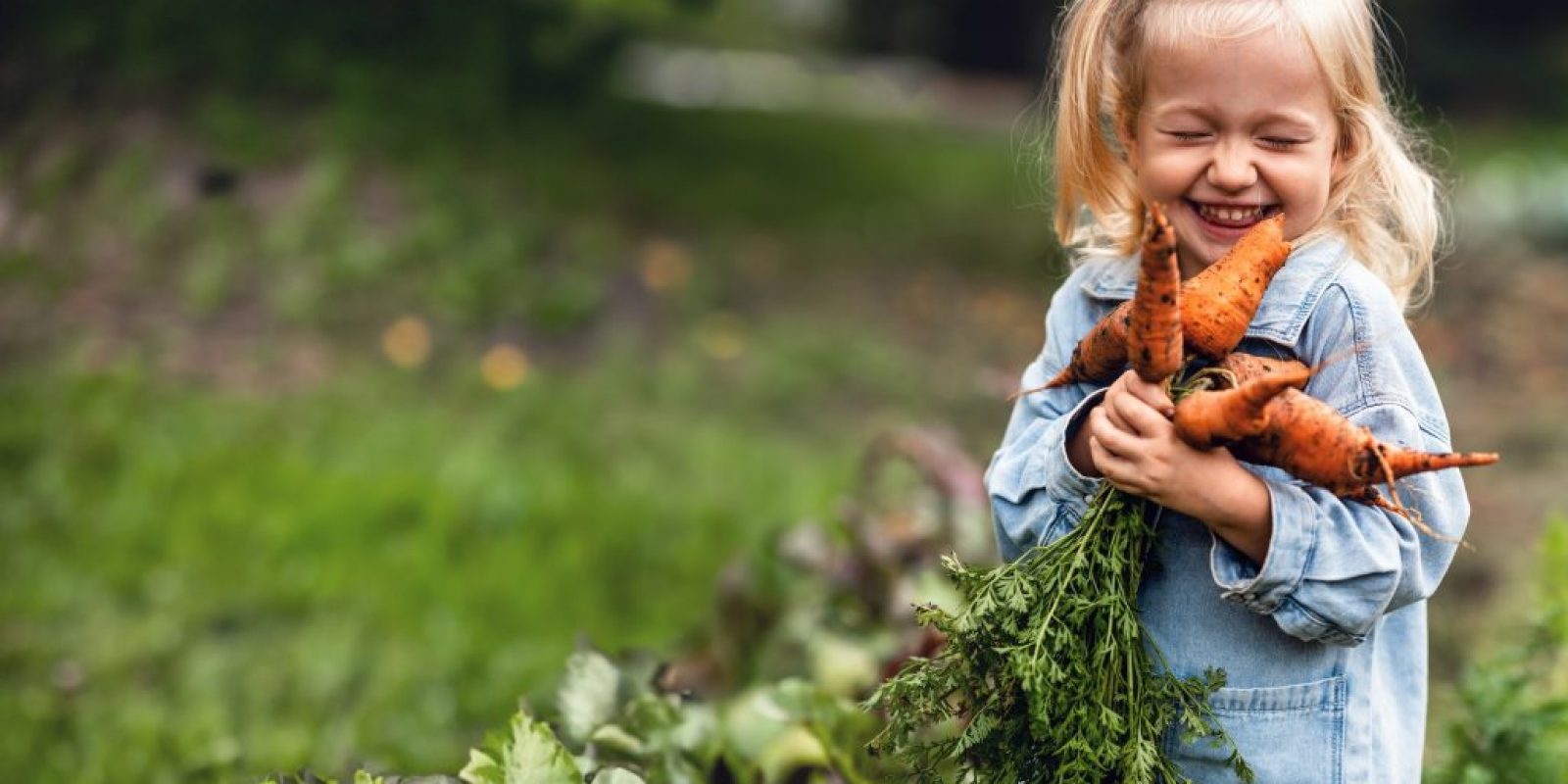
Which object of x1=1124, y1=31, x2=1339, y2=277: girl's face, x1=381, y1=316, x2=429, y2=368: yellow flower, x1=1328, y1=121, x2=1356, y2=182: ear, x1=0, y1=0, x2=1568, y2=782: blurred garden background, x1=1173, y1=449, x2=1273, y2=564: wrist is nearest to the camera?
x1=1173, y1=449, x2=1273, y2=564: wrist

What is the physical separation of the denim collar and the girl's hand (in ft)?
0.72

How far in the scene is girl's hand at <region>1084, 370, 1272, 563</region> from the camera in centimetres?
177

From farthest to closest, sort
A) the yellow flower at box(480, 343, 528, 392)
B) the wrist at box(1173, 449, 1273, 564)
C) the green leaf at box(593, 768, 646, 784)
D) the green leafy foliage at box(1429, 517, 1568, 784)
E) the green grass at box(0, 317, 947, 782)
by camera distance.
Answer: the yellow flower at box(480, 343, 528, 392) → the green grass at box(0, 317, 947, 782) → the green leafy foliage at box(1429, 517, 1568, 784) → the green leaf at box(593, 768, 646, 784) → the wrist at box(1173, 449, 1273, 564)

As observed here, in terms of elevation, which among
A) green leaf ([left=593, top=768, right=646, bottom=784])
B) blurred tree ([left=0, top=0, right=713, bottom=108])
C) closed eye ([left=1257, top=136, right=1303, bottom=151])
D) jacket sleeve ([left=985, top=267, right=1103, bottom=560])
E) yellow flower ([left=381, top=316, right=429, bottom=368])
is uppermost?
closed eye ([left=1257, top=136, right=1303, bottom=151])

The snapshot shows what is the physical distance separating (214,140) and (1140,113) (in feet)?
17.1

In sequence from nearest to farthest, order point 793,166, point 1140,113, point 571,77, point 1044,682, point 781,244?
point 1044,682
point 1140,113
point 781,244
point 571,77
point 793,166

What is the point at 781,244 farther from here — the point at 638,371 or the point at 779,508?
the point at 779,508

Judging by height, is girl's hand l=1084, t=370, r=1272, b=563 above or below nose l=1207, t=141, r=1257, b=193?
below

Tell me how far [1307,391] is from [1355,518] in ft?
0.64

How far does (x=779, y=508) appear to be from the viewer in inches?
181

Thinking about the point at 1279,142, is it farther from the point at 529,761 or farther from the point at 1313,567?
the point at 529,761

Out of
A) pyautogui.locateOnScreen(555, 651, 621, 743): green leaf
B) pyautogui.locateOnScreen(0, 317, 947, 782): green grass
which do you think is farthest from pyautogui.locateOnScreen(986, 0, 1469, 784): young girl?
pyautogui.locateOnScreen(0, 317, 947, 782): green grass

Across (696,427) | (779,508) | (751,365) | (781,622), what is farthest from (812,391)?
(781,622)

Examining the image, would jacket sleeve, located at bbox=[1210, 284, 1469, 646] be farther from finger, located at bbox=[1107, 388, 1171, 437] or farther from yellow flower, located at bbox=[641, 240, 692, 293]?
yellow flower, located at bbox=[641, 240, 692, 293]
